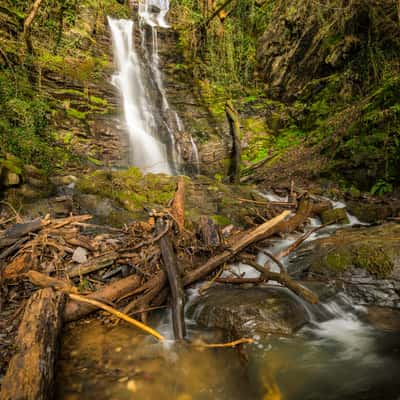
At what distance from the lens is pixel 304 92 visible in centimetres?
1362

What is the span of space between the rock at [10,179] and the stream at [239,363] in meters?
4.35

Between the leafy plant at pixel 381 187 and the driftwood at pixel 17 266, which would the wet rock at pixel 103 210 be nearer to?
the driftwood at pixel 17 266

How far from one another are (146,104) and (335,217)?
11522 mm

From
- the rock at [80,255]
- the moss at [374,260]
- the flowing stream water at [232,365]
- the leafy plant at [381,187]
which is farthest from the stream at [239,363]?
the leafy plant at [381,187]

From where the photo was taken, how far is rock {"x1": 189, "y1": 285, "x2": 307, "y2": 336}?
3.03 meters

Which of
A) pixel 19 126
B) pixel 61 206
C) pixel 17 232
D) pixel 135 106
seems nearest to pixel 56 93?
pixel 135 106

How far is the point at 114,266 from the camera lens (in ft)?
12.1

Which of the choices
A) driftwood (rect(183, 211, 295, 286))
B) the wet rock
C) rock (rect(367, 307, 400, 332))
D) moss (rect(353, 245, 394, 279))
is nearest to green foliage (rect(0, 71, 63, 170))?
the wet rock

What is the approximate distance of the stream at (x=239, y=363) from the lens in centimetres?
230

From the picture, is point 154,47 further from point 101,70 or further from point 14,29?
point 14,29

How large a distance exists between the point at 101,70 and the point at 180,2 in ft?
27.1

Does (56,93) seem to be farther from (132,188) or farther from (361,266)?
(361,266)

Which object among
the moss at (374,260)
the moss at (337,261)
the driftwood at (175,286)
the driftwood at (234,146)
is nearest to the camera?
the driftwood at (175,286)

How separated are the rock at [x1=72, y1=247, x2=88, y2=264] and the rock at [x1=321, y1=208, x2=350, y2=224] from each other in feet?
17.1
